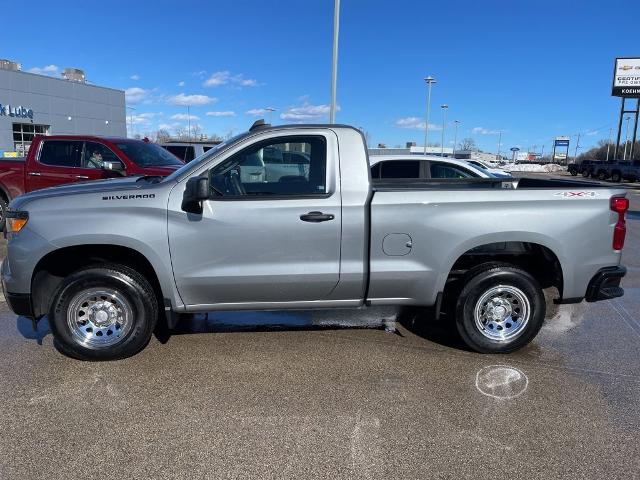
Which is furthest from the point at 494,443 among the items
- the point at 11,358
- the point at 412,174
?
the point at 412,174

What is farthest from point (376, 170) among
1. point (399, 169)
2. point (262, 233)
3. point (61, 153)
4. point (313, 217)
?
point (61, 153)

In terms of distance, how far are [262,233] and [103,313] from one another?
150 cm

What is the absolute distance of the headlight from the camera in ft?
13.2

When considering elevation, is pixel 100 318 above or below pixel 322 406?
above

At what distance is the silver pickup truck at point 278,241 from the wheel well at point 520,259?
11 cm

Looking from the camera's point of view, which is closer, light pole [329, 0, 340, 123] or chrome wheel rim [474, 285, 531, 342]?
chrome wheel rim [474, 285, 531, 342]

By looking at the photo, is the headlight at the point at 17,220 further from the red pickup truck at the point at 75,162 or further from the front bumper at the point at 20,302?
the red pickup truck at the point at 75,162

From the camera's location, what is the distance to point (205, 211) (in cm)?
401

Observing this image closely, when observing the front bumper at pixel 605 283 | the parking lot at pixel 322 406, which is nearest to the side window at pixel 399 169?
the parking lot at pixel 322 406

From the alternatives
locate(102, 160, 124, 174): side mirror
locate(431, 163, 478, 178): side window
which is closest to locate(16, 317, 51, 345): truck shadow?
locate(102, 160, 124, 174): side mirror

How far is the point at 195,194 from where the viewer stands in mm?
3836

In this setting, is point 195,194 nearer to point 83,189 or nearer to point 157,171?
point 83,189

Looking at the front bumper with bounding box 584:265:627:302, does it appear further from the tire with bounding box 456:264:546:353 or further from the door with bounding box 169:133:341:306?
the door with bounding box 169:133:341:306

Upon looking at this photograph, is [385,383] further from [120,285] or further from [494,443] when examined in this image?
[120,285]
